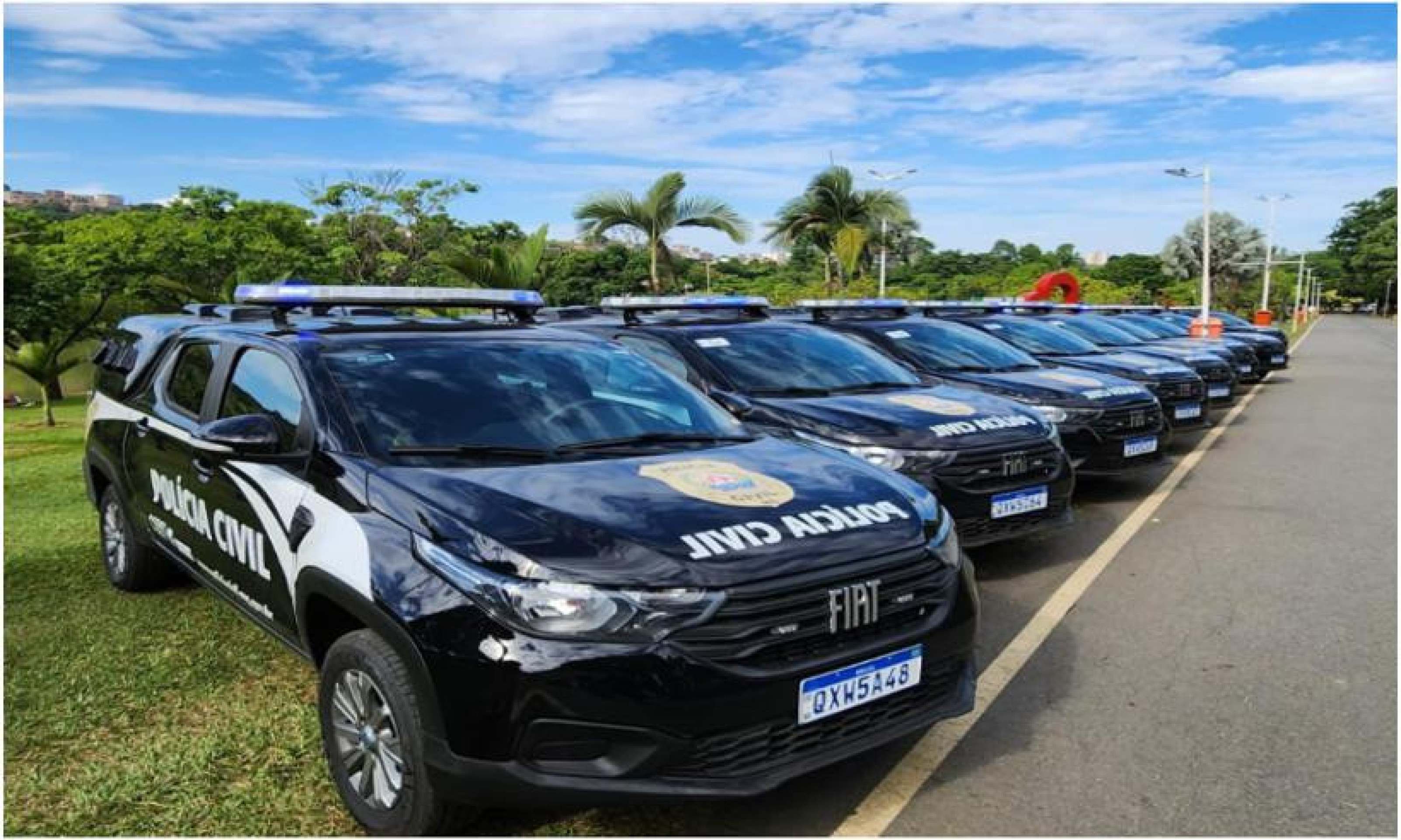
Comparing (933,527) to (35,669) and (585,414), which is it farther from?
(35,669)

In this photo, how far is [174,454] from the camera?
14.2ft

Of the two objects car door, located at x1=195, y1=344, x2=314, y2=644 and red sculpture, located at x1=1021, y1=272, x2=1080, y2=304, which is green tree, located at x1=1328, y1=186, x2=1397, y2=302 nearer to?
red sculpture, located at x1=1021, y1=272, x2=1080, y2=304

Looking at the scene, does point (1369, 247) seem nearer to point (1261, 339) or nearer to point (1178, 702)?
point (1261, 339)

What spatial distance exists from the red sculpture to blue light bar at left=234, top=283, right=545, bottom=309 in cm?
2637

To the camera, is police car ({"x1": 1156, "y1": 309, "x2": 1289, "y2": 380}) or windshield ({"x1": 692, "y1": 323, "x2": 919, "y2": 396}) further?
police car ({"x1": 1156, "y1": 309, "x2": 1289, "y2": 380})

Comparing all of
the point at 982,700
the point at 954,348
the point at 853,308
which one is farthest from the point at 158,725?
the point at 853,308

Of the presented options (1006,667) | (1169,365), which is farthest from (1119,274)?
(1006,667)

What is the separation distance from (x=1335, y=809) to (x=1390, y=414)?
12.5 metres

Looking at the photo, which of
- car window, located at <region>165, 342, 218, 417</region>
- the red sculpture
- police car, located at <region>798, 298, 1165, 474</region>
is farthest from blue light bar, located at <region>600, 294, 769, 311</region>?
the red sculpture

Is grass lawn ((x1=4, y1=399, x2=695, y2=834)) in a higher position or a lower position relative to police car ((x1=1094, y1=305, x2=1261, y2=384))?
lower

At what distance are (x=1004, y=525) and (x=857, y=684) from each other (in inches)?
111

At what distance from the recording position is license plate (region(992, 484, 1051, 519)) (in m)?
5.36

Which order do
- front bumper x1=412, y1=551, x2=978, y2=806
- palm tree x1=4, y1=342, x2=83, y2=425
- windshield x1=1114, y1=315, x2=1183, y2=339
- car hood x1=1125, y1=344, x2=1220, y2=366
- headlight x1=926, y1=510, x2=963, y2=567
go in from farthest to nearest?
1. windshield x1=1114, y1=315, x2=1183, y2=339
2. palm tree x1=4, y1=342, x2=83, y2=425
3. car hood x1=1125, y1=344, x2=1220, y2=366
4. headlight x1=926, y1=510, x2=963, y2=567
5. front bumper x1=412, y1=551, x2=978, y2=806

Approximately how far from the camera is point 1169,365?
10.2 metres
